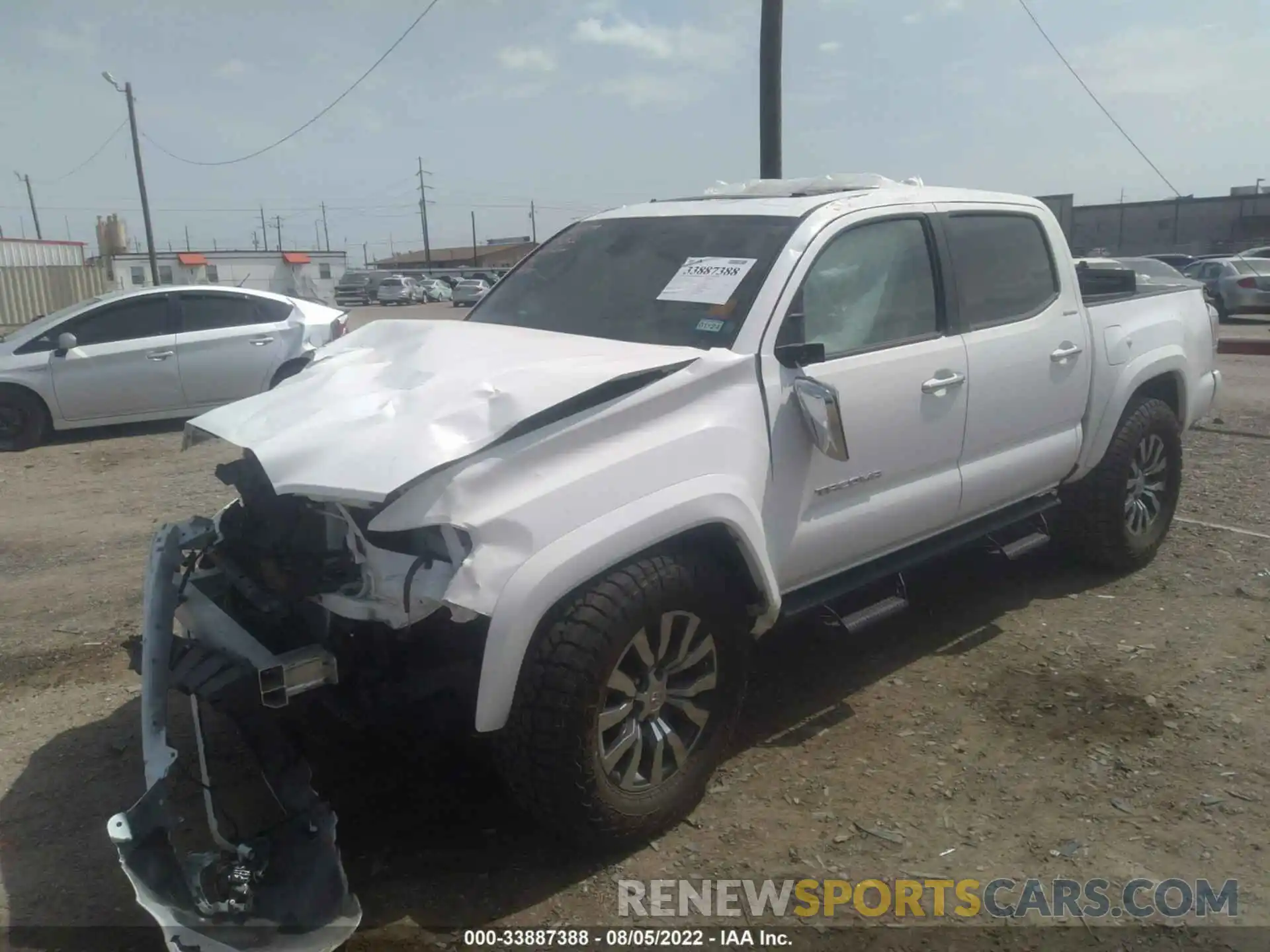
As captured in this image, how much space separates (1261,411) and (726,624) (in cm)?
908

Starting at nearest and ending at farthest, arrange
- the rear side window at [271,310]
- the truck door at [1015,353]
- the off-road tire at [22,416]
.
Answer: the truck door at [1015,353]
the off-road tire at [22,416]
the rear side window at [271,310]

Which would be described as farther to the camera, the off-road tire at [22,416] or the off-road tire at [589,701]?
the off-road tire at [22,416]

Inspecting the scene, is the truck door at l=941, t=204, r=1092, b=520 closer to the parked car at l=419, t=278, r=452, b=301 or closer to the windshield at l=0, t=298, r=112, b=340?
the windshield at l=0, t=298, r=112, b=340

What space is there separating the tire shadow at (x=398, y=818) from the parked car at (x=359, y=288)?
151 feet

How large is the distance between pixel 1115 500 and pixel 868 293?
211 centimetres

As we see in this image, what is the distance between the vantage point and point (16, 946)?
2904 millimetres

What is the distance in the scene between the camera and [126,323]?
10.1m

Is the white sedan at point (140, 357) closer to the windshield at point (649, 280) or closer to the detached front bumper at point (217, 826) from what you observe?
the windshield at point (649, 280)

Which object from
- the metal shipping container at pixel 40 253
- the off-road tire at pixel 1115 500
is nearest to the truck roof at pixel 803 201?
the off-road tire at pixel 1115 500

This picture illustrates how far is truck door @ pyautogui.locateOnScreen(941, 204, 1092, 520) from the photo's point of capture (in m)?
4.39

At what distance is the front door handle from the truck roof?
721 mm

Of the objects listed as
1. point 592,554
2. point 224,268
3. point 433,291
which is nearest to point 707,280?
point 592,554

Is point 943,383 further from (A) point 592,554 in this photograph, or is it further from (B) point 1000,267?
(A) point 592,554

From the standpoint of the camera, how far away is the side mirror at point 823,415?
3.48 metres
